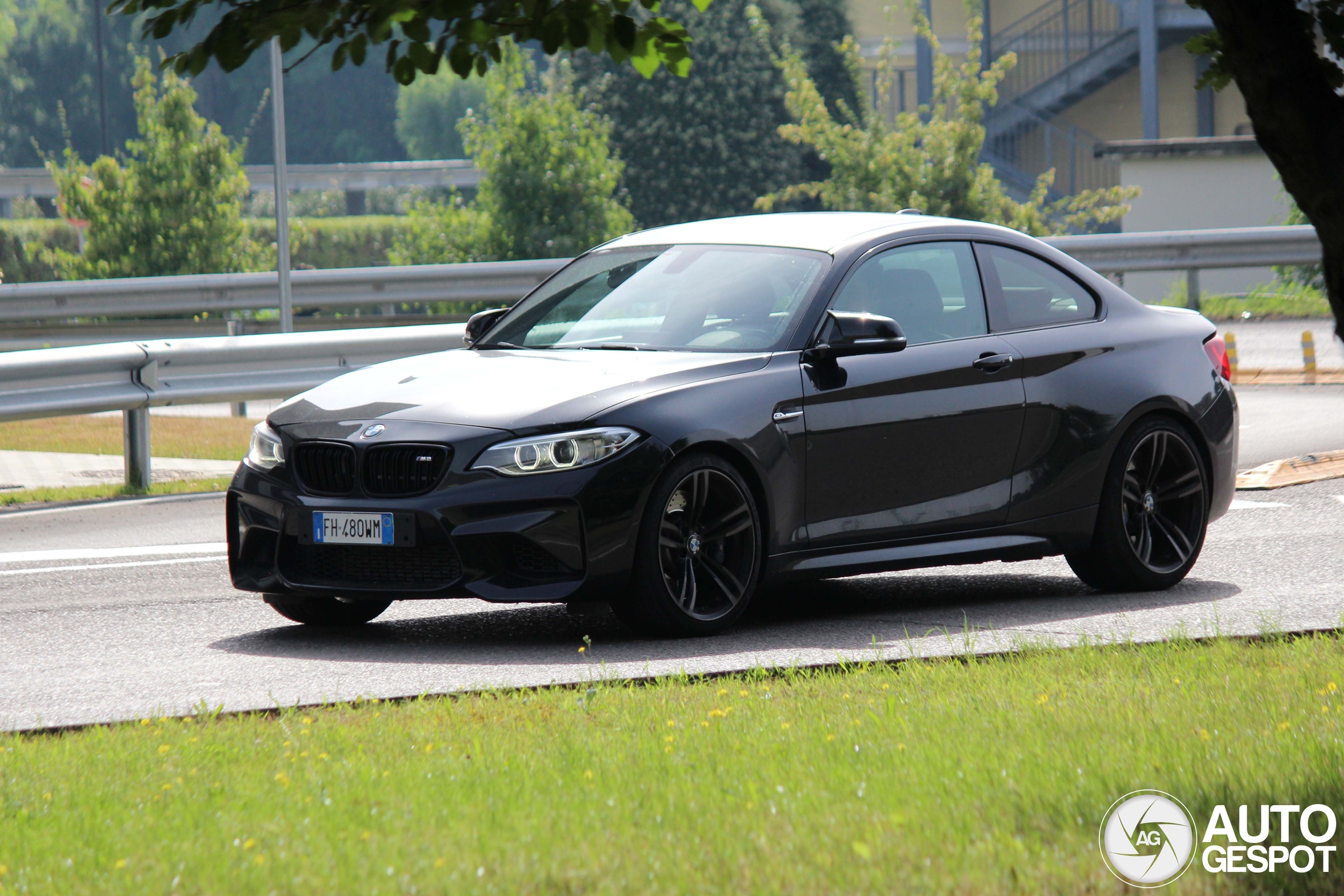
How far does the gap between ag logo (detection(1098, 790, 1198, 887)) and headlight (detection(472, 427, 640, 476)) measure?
2.66 meters

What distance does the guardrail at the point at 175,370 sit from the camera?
38.4 feet

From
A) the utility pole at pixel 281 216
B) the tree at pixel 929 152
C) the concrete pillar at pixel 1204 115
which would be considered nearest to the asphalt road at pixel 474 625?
the utility pole at pixel 281 216

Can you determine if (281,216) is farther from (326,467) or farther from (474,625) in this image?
(326,467)

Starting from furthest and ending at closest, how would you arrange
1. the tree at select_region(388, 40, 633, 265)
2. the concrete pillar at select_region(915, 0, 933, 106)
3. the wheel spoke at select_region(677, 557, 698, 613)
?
the concrete pillar at select_region(915, 0, 933, 106) < the tree at select_region(388, 40, 633, 265) < the wheel spoke at select_region(677, 557, 698, 613)

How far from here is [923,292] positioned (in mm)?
7820

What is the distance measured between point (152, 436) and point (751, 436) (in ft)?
34.3

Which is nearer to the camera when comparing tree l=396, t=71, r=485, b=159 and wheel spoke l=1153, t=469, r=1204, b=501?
wheel spoke l=1153, t=469, r=1204, b=501

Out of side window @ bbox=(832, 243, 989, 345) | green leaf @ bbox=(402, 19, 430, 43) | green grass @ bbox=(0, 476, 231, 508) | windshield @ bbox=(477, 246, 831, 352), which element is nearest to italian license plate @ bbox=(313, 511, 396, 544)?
windshield @ bbox=(477, 246, 831, 352)

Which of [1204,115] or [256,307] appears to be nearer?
[256,307]

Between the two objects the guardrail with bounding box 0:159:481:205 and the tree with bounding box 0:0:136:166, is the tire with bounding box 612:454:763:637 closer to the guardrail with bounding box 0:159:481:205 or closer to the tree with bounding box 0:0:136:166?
the guardrail with bounding box 0:159:481:205

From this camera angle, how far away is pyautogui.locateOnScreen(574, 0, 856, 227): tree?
5019 cm

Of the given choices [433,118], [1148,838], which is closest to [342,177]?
[433,118]

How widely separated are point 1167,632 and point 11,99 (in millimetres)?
112167

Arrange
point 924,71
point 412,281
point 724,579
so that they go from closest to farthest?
point 724,579, point 412,281, point 924,71
